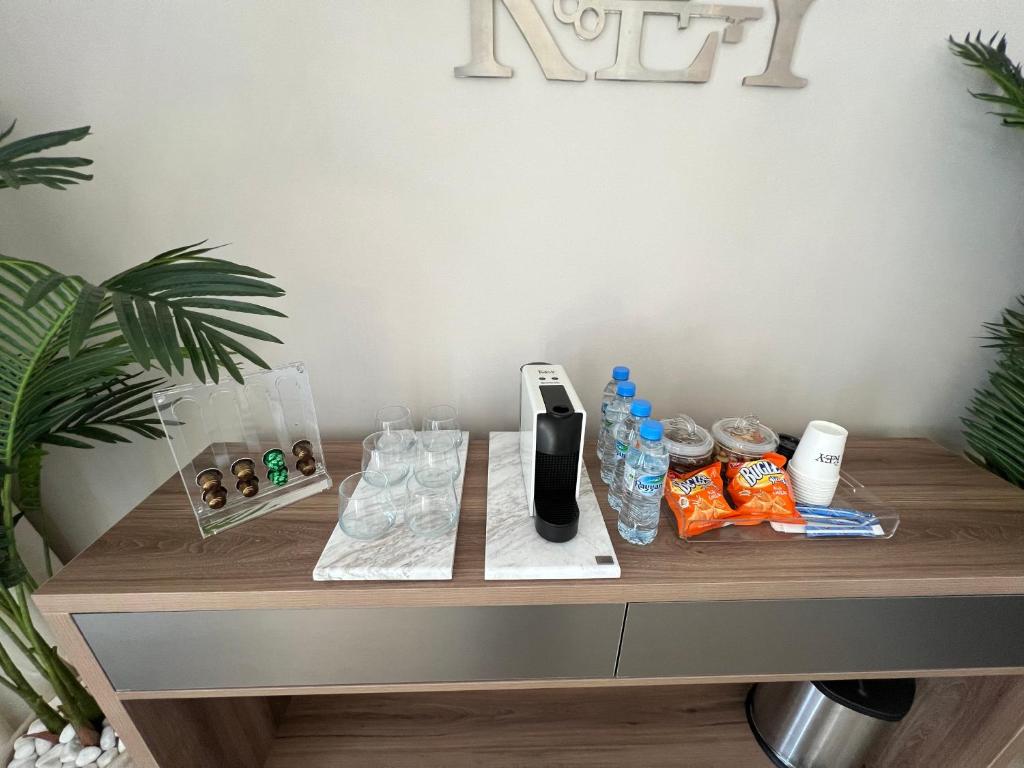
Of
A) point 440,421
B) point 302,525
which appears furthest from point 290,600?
point 440,421

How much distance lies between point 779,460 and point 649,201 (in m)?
0.64

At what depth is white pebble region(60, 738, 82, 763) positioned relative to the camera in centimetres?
109

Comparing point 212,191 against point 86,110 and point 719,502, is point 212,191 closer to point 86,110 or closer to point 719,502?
point 86,110

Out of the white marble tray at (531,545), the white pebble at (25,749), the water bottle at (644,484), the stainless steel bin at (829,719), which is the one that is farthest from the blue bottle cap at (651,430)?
the white pebble at (25,749)

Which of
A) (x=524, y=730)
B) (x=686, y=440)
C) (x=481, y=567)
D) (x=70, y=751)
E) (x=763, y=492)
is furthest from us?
(x=524, y=730)

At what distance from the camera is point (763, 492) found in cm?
86

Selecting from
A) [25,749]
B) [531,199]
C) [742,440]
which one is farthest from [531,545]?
[25,749]

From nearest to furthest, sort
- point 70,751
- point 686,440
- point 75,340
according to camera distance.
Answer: point 75,340 → point 686,440 → point 70,751

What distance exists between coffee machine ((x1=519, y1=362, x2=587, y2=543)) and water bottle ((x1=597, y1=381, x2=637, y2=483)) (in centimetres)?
16

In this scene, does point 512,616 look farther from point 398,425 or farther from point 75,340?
point 75,340

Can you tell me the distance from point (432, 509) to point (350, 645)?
0.26m

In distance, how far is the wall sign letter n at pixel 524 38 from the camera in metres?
0.89

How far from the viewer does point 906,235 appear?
3.57 feet

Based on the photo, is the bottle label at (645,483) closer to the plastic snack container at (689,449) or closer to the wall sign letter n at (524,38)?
the plastic snack container at (689,449)
